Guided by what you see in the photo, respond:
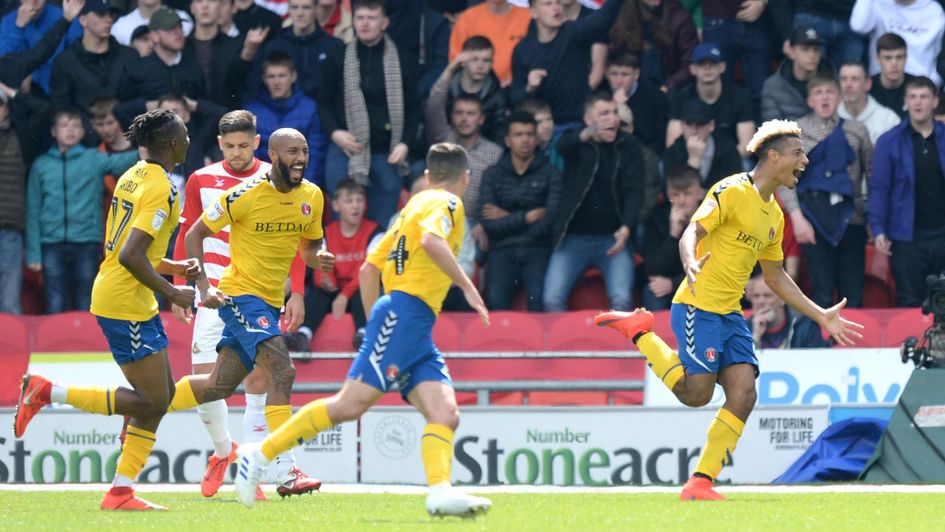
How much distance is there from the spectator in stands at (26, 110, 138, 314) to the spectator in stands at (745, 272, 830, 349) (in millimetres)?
6484

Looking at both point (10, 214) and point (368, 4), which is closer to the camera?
point (368, 4)

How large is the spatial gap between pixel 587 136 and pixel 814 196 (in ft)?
7.41

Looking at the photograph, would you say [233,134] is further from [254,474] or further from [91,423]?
[91,423]

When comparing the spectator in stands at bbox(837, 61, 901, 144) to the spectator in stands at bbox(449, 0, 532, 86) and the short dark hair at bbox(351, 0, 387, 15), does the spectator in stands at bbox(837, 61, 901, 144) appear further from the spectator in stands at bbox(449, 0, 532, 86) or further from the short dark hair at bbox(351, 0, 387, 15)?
the short dark hair at bbox(351, 0, 387, 15)

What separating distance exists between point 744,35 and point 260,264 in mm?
7817

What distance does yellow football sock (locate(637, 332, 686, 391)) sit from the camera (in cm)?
1010

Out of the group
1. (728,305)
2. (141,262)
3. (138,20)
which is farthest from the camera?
(138,20)

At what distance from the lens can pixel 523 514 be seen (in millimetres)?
8953

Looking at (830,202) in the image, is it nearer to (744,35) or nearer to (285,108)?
(744,35)

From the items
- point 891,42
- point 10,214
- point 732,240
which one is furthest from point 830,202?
point 10,214

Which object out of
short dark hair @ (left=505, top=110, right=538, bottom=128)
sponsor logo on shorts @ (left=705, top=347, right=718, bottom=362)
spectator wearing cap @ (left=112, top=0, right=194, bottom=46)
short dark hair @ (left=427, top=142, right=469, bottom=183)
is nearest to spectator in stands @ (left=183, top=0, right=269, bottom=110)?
spectator wearing cap @ (left=112, top=0, right=194, bottom=46)

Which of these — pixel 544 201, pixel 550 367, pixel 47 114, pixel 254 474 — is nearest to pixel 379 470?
pixel 550 367

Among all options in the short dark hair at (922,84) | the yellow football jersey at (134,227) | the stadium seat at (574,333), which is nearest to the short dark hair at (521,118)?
the stadium seat at (574,333)

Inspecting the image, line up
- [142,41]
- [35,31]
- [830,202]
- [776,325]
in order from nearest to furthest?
[776,325] < [830,202] < [142,41] < [35,31]
